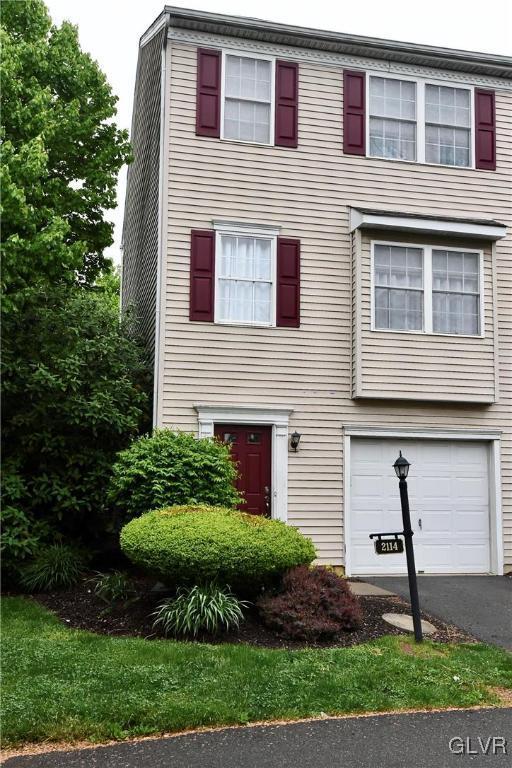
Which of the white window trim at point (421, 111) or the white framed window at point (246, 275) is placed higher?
the white window trim at point (421, 111)

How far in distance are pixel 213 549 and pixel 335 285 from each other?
5.80 meters

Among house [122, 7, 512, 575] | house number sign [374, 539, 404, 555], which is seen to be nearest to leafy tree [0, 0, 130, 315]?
house [122, 7, 512, 575]

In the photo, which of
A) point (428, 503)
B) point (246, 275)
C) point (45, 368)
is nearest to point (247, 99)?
point (246, 275)

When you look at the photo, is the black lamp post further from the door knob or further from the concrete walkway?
the door knob

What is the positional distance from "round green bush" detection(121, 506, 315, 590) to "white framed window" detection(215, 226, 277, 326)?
4.28 m

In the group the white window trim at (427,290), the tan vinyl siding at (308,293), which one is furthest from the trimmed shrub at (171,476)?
the white window trim at (427,290)

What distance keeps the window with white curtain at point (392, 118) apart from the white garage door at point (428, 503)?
5009 mm

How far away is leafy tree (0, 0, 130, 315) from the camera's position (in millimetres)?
10758

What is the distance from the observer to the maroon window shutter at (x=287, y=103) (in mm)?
11680

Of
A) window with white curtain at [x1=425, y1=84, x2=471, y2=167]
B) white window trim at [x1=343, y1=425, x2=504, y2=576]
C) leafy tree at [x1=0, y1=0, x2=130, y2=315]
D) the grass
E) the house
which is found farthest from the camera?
window with white curtain at [x1=425, y1=84, x2=471, y2=167]

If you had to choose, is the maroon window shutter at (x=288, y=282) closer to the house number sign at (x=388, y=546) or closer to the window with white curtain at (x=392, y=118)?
the window with white curtain at (x=392, y=118)

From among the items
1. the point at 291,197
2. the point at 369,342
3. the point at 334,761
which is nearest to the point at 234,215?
the point at 291,197

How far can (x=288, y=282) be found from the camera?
1138 cm

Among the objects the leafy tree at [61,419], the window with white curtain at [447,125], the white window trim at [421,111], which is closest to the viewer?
the leafy tree at [61,419]
